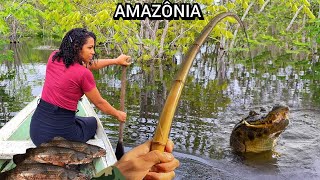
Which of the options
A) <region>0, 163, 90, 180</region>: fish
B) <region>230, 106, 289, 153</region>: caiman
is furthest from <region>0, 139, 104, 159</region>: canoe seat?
<region>230, 106, 289, 153</region>: caiman

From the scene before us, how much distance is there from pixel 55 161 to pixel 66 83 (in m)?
0.98

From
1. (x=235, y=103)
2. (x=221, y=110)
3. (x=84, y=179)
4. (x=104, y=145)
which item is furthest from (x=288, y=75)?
(x=84, y=179)

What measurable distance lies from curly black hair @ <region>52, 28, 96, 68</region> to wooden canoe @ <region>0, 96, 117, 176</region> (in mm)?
1129

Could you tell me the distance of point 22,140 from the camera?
18.5ft

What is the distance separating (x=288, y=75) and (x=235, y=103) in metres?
7.55

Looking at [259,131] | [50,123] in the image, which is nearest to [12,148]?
[50,123]

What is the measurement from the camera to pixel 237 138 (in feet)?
28.7

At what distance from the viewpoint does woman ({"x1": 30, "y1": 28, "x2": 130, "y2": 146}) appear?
4594 millimetres

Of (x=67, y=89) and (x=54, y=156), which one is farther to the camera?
(x=67, y=89)

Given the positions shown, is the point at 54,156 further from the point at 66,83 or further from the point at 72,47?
the point at 72,47

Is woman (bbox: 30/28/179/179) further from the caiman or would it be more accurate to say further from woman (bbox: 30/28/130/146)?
the caiman

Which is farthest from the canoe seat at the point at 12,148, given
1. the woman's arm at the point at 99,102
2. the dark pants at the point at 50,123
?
the woman's arm at the point at 99,102

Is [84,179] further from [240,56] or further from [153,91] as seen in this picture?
[240,56]

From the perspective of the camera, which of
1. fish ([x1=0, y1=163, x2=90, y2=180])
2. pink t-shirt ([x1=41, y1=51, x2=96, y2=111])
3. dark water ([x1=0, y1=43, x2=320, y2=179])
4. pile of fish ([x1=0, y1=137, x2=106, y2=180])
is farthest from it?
dark water ([x1=0, y1=43, x2=320, y2=179])
